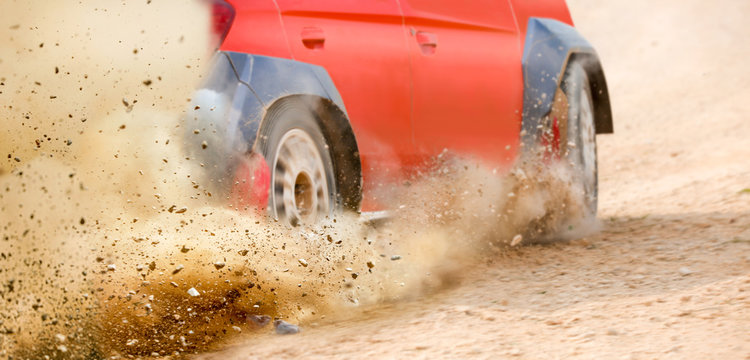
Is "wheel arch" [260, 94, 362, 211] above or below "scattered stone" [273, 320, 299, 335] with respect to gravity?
above

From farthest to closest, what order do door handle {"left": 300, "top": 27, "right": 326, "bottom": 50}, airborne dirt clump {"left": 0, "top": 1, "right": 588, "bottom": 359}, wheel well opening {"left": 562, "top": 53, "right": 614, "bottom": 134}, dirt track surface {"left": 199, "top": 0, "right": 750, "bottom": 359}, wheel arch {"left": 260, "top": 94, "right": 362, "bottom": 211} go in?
1. wheel well opening {"left": 562, "top": 53, "right": 614, "bottom": 134}
2. wheel arch {"left": 260, "top": 94, "right": 362, "bottom": 211}
3. door handle {"left": 300, "top": 27, "right": 326, "bottom": 50}
4. airborne dirt clump {"left": 0, "top": 1, "right": 588, "bottom": 359}
5. dirt track surface {"left": 199, "top": 0, "right": 750, "bottom": 359}

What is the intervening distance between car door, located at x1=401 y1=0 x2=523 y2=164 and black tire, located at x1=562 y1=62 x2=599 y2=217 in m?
0.58

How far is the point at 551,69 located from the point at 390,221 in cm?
167

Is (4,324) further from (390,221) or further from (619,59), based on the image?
(619,59)

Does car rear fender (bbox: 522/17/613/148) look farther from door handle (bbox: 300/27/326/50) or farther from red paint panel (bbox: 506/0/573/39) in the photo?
door handle (bbox: 300/27/326/50)

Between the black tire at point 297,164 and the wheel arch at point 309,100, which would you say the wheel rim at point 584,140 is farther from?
the black tire at point 297,164

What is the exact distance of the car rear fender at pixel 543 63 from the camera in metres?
5.28

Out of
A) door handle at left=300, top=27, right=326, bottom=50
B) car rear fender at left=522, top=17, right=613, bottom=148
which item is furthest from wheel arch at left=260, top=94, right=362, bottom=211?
car rear fender at left=522, top=17, right=613, bottom=148

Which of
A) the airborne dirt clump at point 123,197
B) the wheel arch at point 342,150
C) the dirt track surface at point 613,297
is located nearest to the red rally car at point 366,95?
the wheel arch at point 342,150

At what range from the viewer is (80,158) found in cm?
347

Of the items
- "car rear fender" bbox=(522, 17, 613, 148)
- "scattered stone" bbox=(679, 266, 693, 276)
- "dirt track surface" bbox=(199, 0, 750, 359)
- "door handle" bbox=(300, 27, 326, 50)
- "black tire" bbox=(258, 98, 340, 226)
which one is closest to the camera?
"dirt track surface" bbox=(199, 0, 750, 359)

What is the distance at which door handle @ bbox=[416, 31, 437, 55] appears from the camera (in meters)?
4.51

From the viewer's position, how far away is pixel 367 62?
13.7 feet

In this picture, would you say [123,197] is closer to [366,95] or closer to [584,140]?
[366,95]
